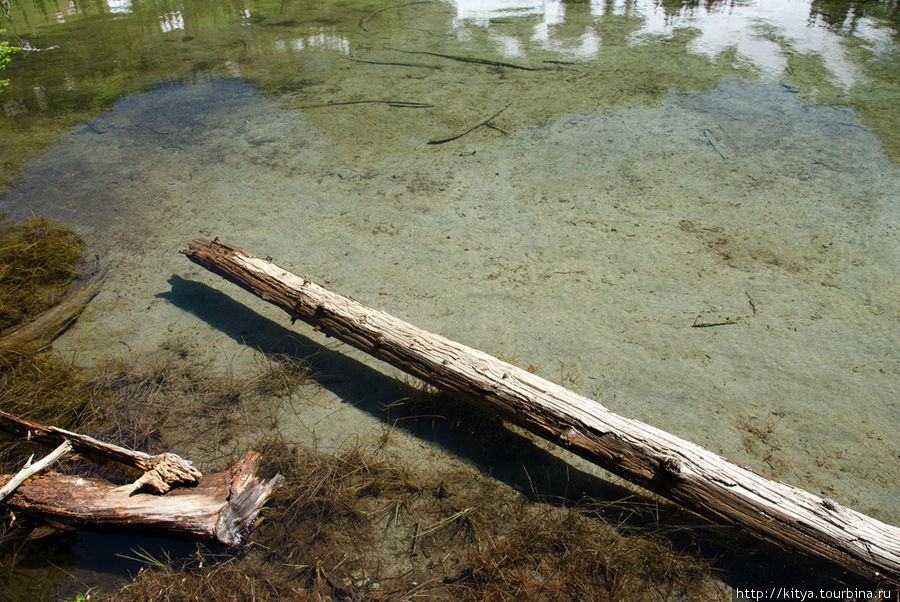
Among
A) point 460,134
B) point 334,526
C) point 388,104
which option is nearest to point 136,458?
point 334,526

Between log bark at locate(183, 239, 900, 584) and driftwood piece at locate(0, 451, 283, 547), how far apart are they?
0.85 meters

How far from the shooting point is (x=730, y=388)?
2.75 meters

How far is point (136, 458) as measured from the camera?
90.7 inches

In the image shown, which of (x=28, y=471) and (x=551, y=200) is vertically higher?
(x=551, y=200)

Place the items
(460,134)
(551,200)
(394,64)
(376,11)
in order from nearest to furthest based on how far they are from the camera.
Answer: (551,200)
(460,134)
(394,64)
(376,11)

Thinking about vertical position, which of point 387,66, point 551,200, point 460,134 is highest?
point 387,66

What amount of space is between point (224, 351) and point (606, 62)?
5.24 metres

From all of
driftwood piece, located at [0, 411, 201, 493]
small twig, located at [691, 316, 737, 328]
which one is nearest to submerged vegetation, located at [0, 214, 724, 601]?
driftwood piece, located at [0, 411, 201, 493]

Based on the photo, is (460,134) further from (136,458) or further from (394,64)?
(136,458)

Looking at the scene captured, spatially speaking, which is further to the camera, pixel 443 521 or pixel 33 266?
pixel 33 266

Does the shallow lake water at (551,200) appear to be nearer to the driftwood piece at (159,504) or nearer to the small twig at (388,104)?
the small twig at (388,104)

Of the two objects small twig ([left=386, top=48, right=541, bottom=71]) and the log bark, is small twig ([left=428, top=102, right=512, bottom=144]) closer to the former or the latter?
small twig ([left=386, top=48, right=541, bottom=71])

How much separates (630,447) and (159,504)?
1.85 metres

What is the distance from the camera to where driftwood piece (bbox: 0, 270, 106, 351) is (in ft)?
10.5
